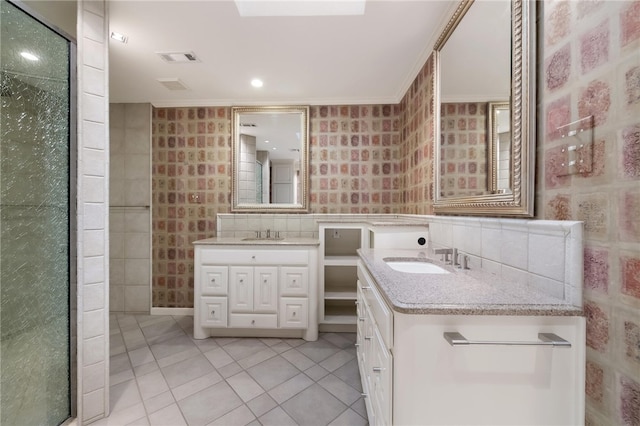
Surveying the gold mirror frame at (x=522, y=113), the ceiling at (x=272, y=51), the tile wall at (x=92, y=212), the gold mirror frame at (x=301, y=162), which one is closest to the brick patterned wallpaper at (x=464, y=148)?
the gold mirror frame at (x=522, y=113)

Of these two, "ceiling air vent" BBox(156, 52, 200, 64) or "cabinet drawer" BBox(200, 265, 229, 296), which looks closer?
"ceiling air vent" BBox(156, 52, 200, 64)

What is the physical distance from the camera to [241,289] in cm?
226

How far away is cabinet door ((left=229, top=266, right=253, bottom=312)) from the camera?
2.25 m

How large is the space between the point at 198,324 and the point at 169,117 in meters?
2.30

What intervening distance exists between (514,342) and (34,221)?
2.22m

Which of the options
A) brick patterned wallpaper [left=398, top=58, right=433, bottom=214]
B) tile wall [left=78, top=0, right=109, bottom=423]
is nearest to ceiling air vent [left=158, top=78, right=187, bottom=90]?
tile wall [left=78, top=0, right=109, bottom=423]

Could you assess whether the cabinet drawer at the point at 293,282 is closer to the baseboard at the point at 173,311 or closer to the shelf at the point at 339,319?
the shelf at the point at 339,319

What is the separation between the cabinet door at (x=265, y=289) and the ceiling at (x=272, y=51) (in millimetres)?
1810

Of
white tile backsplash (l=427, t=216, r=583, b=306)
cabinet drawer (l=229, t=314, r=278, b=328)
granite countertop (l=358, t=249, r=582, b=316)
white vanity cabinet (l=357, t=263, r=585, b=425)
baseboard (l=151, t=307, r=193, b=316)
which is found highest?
white tile backsplash (l=427, t=216, r=583, b=306)

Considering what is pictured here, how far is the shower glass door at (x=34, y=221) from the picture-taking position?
3.97 feet

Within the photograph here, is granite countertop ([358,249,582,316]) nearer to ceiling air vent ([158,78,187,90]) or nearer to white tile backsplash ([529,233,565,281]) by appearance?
white tile backsplash ([529,233,565,281])

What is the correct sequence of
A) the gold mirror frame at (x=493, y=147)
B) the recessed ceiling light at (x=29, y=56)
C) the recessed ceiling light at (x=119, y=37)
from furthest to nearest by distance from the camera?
1. the recessed ceiling light at (x=119, y=37)
2. the recessed ceiling light at (x=29, y=56)
3. the gold mirror frame at (x=493, y=147)

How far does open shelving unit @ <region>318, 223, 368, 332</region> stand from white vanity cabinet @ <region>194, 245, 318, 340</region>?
0.19 metres

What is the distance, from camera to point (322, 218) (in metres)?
2.76
